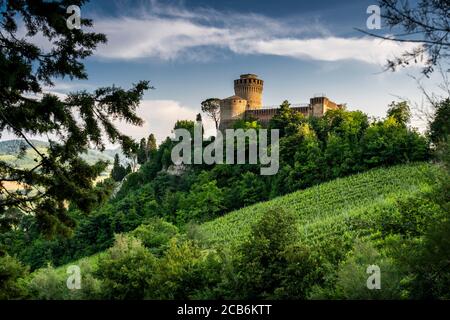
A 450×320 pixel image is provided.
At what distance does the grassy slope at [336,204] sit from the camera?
103 ft

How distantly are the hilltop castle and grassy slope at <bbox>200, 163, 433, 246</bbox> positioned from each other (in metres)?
20.9

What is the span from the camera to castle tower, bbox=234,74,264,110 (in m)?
77.6

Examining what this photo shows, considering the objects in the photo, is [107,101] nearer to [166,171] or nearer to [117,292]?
[117,292]

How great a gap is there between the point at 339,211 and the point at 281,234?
19.8 metres

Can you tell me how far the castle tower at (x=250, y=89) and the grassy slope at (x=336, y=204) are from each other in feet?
97.9

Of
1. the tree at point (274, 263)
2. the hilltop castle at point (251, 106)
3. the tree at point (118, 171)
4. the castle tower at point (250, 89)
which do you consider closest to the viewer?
the tree at point (274, 263)

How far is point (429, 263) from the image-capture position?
33.8 ft

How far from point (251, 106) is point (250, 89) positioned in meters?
2.91

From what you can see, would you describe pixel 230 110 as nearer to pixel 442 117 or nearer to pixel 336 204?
pixel 336 204

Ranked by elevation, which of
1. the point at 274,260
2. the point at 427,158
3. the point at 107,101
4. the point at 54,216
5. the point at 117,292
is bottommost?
the point at 117,292

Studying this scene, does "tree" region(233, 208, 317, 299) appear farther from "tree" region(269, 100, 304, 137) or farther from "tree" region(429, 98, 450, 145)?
"tree" region(269, 100, 304, 137)

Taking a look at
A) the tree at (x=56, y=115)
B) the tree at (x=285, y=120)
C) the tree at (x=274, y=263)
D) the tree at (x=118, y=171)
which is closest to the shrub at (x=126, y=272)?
the tree at (x=274, y=263)

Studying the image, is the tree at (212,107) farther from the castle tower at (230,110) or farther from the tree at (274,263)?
the tree at (274,263)
